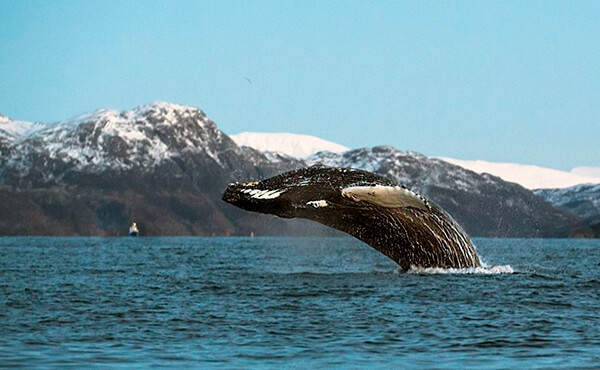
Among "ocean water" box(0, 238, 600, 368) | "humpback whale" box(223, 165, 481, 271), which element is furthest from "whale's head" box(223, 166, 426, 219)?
"ocean water" box(0, 238, 600, 368)

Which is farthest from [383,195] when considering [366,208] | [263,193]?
[263,193]

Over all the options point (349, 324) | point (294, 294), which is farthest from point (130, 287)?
→ point (349, 324)

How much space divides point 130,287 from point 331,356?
15.6 metres

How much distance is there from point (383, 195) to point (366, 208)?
4.51 feet

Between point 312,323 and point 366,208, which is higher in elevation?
point 366,208

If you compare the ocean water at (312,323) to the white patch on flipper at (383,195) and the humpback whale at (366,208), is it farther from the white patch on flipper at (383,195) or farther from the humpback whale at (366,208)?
the white patch on flipper at (383,195)

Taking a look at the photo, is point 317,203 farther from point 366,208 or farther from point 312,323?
point 312,323

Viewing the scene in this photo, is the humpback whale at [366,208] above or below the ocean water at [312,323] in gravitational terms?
above

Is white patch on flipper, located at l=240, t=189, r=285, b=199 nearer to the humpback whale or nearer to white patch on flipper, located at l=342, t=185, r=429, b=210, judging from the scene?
the humpback whale

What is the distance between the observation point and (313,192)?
2222cm

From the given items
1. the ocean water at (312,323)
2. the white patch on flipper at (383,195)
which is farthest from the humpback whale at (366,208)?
the ocean water at (312,323)

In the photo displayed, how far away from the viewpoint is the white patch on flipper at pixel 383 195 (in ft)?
73.2

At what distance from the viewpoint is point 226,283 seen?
29984 millimetres

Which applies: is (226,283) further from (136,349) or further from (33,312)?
(136,349)
